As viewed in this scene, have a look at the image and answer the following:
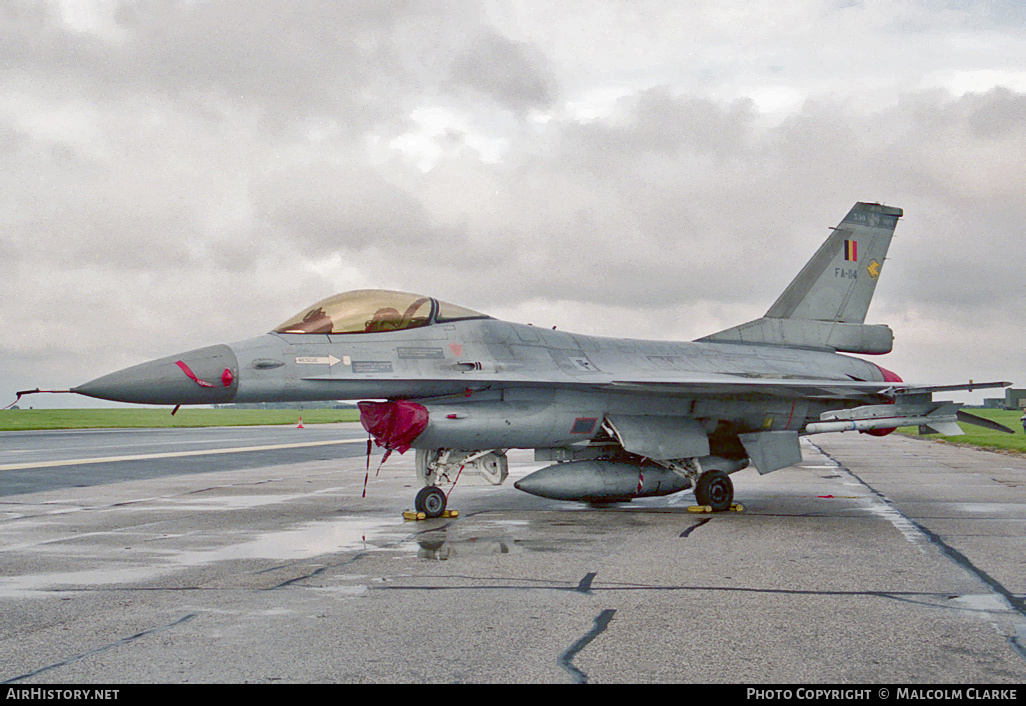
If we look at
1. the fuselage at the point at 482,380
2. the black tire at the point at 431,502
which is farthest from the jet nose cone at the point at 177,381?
the black tire at the point at 431,502

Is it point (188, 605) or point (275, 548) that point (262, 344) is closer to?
point (275, 548)

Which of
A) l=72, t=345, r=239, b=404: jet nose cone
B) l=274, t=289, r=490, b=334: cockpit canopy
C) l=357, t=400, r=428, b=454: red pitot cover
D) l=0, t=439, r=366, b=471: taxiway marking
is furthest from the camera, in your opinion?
l=0, t=439, r=366, b=471: taxiway marking

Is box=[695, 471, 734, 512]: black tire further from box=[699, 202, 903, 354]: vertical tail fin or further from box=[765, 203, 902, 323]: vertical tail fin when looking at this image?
box=[765, 203, 902, 323]: vertical tail fin

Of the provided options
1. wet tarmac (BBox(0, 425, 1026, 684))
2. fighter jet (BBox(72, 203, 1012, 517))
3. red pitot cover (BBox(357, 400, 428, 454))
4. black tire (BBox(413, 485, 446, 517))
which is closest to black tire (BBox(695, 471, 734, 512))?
fighter jet (BBox(72, 203, 1012, 517))

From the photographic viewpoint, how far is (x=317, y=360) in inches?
421

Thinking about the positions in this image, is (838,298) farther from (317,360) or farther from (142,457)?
(142,457)

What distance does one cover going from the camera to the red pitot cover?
10.8 m

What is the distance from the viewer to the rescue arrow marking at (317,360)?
10.6 m

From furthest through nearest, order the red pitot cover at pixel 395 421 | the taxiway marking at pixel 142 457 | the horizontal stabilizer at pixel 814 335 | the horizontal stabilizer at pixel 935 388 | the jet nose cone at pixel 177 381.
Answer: the taxiway marking at pixel 142 457 < the horizontal stabilizer at pixel 814 335 < the horizontal stabilizer at pixel 935 388 < the red pitot cover at pixel 395 421 < the jet nose cone at pixel 177 381

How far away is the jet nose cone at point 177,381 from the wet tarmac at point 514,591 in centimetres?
162

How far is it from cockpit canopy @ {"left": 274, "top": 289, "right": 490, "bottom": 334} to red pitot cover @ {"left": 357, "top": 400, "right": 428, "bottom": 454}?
1.02m

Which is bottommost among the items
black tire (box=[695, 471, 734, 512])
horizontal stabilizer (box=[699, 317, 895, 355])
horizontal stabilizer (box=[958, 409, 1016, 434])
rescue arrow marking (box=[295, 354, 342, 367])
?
black tire (box=[695, 471, 734, 512])

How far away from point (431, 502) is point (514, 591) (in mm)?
5071

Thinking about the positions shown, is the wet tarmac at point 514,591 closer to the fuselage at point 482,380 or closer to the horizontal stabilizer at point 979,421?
the horizontal stabilizer at point 979,421
